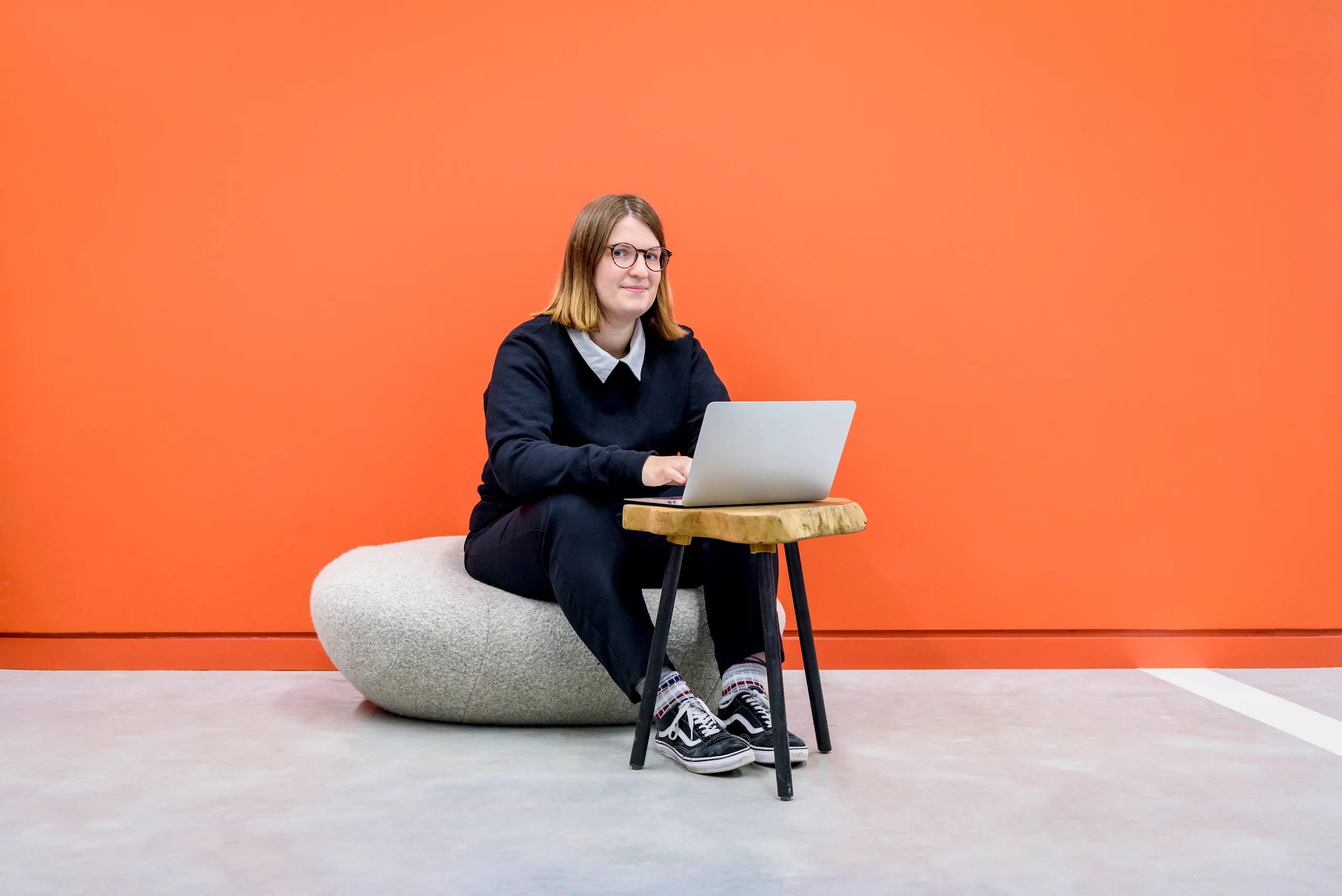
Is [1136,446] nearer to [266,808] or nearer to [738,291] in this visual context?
[738,291]

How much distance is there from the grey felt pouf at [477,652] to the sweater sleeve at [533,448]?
0.25 metres

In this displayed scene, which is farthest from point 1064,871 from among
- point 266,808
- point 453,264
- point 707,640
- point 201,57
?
point 201,57

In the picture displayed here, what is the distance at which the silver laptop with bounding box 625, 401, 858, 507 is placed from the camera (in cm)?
163

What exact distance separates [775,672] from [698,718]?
0.21m

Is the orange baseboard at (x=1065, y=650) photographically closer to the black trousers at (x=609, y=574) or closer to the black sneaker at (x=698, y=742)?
the black trousers at (x=609, y=574)

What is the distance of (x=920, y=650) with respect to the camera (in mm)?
2682

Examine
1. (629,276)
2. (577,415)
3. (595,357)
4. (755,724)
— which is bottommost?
(755,724)

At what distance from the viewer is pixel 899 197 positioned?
→ 105 inches

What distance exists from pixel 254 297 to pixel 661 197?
1.04 metres

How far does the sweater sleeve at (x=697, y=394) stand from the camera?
2297mm

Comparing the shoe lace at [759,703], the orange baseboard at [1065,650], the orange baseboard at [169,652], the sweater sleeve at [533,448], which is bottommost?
the orange baseboard at [169,652]

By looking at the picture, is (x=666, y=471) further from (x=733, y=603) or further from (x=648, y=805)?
(x=648, y=805)

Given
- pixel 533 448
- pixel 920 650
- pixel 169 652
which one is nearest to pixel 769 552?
pixel 533 448


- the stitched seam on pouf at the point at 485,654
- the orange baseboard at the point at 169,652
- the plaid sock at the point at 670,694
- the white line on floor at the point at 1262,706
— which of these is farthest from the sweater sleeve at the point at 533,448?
the white line on floor at the point at 1262,706
